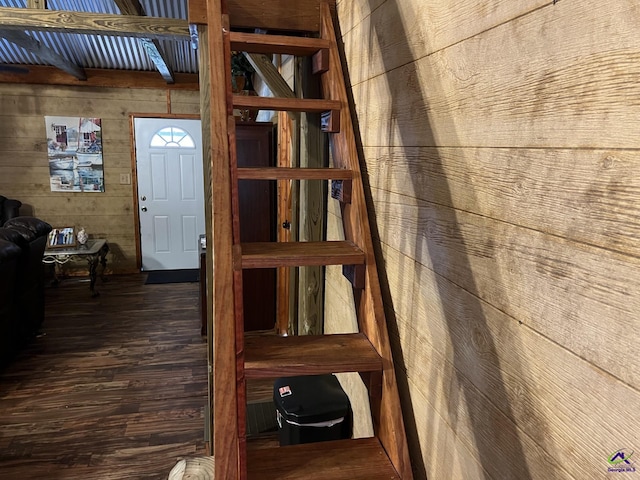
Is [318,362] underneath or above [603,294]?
underneath

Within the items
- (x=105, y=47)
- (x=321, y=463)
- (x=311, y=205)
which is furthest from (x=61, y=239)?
(x=321, y=463)

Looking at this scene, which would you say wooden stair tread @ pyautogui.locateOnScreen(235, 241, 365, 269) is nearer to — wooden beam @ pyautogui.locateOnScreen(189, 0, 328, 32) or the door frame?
wooden beam @ pyautogui.locateOnScreen(189, 0, 328, 32)

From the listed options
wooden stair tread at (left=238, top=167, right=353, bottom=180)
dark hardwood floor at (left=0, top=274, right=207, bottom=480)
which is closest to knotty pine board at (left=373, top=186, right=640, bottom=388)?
wooden stair tread at (left=238, top=167, right=353, bottom=180)

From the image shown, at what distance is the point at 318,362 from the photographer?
1.25 meters

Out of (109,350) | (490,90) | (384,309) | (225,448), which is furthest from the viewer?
(109,350)

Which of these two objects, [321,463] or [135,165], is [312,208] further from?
[135,165]

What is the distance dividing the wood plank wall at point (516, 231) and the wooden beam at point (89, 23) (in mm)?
2381

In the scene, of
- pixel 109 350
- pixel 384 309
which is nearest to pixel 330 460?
pixel 384 309

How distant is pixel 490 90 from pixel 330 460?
0.99m

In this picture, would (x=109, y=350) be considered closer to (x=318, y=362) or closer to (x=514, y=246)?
(x=318, y=362)

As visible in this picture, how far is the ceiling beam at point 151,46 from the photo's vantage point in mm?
3383

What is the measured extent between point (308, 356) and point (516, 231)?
0.69 meters

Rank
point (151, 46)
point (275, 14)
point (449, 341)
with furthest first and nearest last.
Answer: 1. point (151, 46)
2. point (275, 14)
3. point (449, 341)

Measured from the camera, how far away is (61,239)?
4.91 metres
